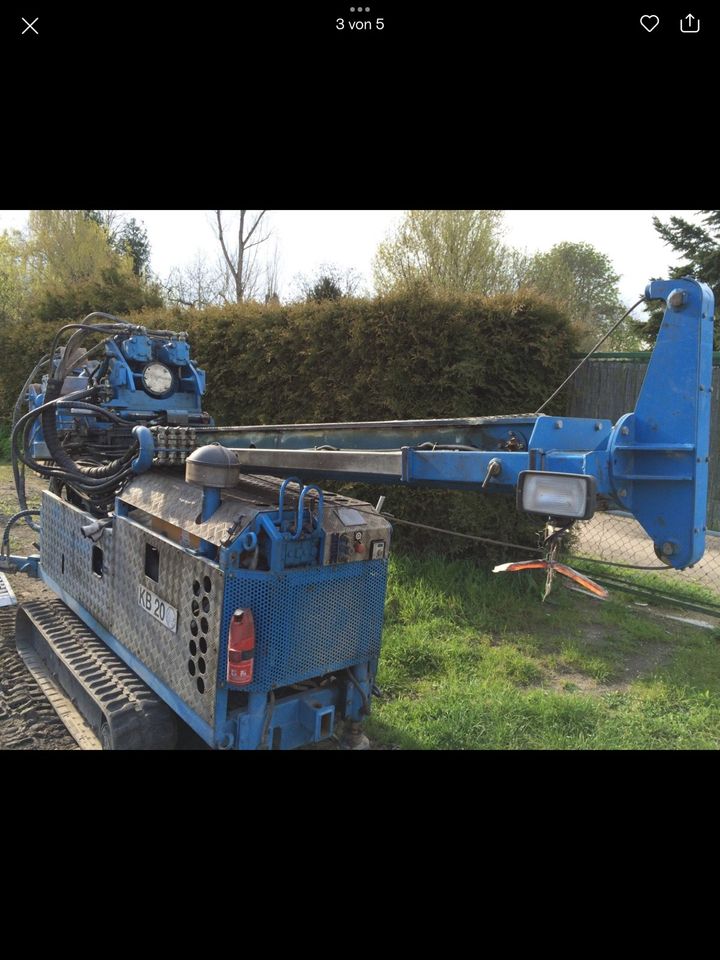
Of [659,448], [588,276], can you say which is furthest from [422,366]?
[588,276]

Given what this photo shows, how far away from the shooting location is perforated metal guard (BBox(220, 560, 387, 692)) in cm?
284

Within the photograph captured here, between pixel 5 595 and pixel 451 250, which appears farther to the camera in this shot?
pixel 451 250

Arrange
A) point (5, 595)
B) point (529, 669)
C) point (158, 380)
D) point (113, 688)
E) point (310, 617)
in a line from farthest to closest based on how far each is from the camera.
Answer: point (5, 595) → point (158, 380) → point (529, 669) → point (113, 688) → point (310, 617)

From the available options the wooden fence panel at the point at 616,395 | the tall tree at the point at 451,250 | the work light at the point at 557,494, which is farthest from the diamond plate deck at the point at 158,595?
the tall tree at the point at 451,250

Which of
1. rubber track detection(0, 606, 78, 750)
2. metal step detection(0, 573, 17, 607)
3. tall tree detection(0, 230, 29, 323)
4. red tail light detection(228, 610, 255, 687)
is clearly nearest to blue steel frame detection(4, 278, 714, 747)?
red tail light detection(228, 610, 255, 687)

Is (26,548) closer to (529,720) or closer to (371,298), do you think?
(371,298)

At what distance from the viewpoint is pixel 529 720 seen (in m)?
3.89

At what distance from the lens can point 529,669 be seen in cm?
462

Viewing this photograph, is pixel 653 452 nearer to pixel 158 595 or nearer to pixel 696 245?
pixel 158 595

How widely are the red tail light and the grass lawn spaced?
1203 millimetres

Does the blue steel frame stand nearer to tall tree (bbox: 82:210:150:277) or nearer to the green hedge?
the green hedge

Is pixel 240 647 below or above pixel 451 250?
below

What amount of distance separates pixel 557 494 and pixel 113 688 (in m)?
2.62

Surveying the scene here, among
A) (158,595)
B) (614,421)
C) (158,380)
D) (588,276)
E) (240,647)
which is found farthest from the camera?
(588,276)
